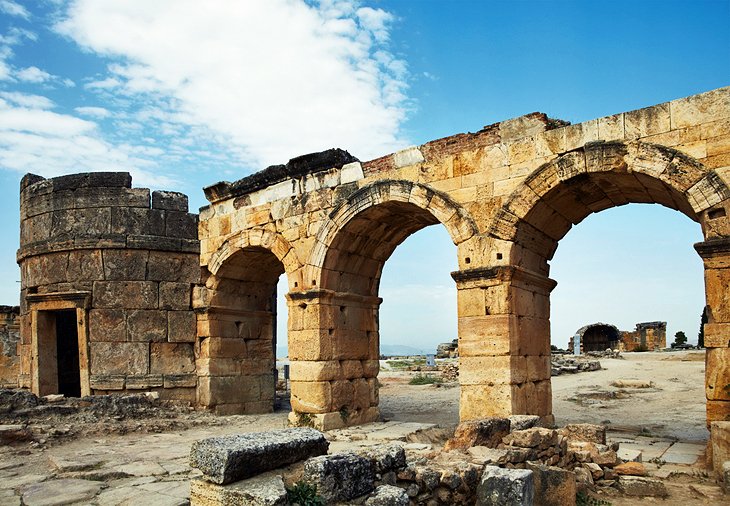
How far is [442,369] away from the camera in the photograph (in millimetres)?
23234

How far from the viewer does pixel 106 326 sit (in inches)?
439

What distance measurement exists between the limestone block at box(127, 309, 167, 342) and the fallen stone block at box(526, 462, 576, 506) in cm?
811

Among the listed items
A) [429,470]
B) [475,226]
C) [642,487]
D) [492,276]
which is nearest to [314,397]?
[492,276]

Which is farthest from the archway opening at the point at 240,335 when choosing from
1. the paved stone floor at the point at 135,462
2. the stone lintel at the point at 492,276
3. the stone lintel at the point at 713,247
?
the stone lintel at the point at 713,247

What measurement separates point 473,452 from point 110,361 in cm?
795

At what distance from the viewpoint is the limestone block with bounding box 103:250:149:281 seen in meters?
11.3

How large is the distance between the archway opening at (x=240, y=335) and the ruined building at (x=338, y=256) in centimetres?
4

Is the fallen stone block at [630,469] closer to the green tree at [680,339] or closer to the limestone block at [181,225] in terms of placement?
the limestone block at [181,225]

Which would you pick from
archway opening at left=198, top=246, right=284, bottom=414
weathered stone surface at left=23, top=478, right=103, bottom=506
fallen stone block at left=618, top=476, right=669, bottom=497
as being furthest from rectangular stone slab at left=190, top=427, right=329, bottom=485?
archway opening at left=198, top=246, right=284, bottom=414

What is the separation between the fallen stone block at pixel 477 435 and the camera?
580cm

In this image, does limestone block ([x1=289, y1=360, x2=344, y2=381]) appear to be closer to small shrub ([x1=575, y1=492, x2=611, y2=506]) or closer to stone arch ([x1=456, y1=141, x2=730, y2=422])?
stone arch ([x1=456, y1=141, x2=730, y2=422])

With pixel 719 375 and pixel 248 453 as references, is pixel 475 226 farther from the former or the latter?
pixel 248 453

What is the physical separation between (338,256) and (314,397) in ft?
7.66

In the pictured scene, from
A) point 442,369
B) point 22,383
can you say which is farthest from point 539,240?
point 442,369
